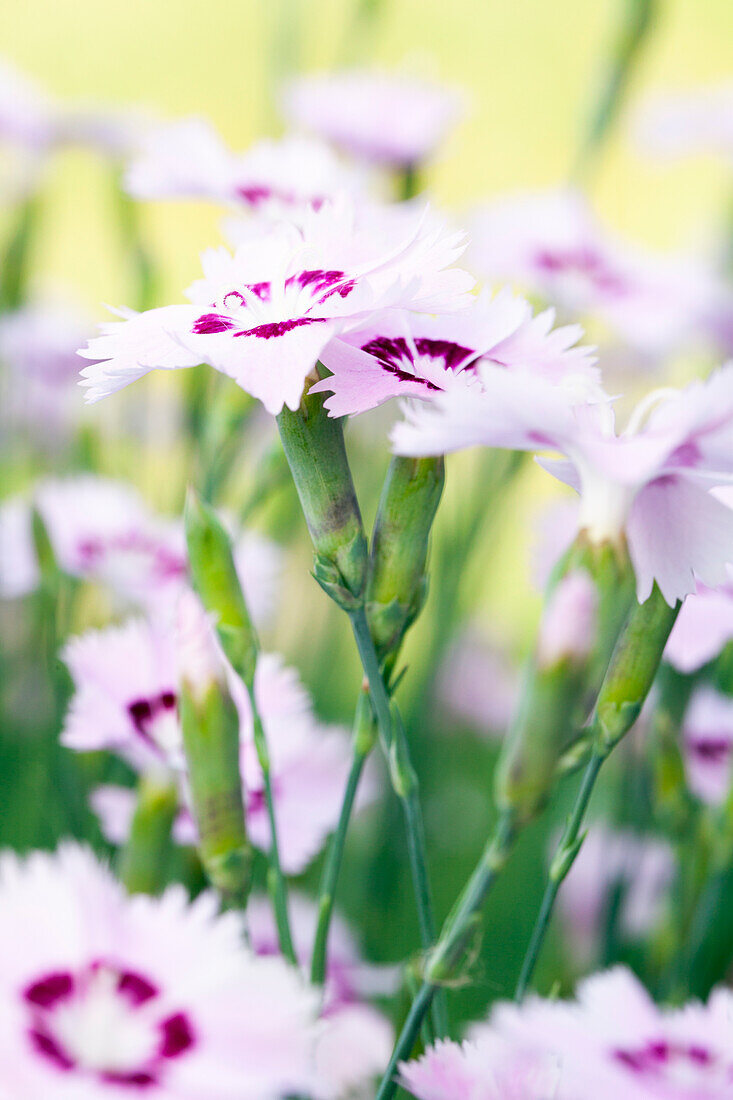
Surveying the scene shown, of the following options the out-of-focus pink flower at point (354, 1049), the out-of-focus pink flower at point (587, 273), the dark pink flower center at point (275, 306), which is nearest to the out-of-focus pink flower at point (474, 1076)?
the out-of-focus pink flower at point (354, 1049)

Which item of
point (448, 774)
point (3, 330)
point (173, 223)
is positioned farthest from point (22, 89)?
point (173, 223)

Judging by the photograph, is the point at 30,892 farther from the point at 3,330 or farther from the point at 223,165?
the point at 3,330

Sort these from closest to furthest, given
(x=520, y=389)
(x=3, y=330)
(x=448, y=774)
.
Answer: (x=520, y=389), (x=3, y=330), (x=448, y=774)

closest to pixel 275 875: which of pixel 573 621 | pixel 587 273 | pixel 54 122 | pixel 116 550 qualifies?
pixel 573 621

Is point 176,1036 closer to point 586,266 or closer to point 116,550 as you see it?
point 116,550

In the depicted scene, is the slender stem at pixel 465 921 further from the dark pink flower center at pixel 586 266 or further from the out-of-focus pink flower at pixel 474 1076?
the dark pink flower center at pixel 586 266
